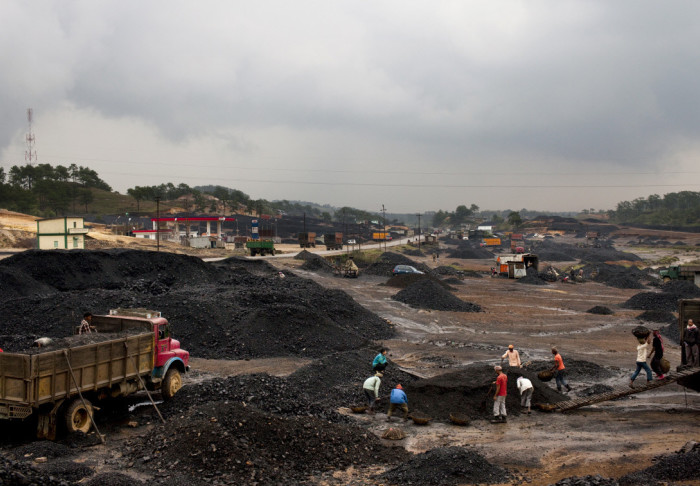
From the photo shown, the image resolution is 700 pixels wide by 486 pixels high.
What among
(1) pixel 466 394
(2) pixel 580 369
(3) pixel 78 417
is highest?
(3) pixel 78 417

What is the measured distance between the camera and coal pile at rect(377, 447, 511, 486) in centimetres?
1130

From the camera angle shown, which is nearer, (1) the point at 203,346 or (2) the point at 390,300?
(1) the point at 203,346

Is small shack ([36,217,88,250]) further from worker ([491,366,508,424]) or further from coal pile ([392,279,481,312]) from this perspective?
worker ([491,366,508,424])

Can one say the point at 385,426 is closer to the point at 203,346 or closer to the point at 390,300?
the point at 203,346

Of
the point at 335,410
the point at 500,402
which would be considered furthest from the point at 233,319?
the point at 500,402

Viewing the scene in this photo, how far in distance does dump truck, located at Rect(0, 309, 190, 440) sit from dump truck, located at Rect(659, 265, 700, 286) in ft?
159

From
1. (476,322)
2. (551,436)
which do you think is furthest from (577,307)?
(551,436)

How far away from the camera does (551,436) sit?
14609 millimetres

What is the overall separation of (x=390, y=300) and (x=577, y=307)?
14449 mm

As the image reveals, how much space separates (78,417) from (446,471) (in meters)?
8.54

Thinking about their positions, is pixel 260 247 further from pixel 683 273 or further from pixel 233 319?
pixel 683 273

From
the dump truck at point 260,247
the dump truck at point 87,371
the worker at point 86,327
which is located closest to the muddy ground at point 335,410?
the dump truck at point 87,371

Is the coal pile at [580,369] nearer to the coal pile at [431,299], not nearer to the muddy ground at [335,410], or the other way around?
the muddy ground at [335,410]

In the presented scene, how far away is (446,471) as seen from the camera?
11422 mm
